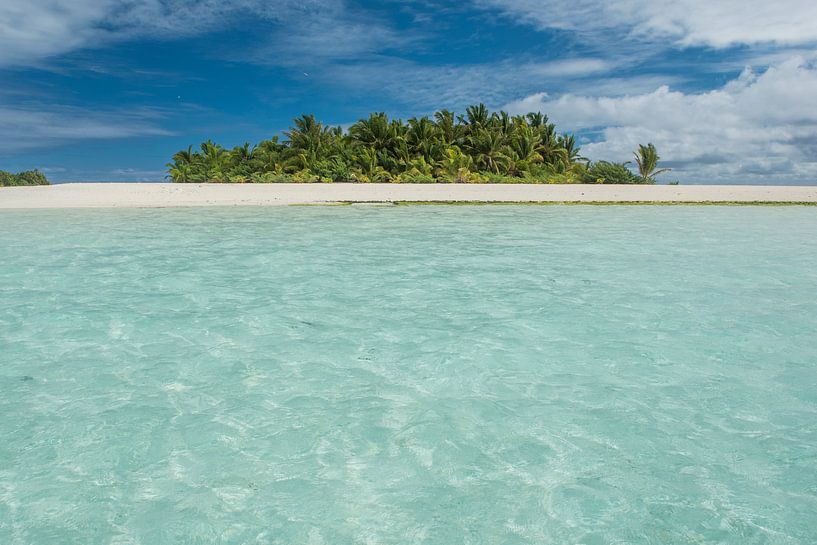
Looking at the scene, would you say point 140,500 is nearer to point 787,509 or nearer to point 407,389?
point 407,389

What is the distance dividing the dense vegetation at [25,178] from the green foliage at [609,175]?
55.8 metres

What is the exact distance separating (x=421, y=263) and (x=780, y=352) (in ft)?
19.9

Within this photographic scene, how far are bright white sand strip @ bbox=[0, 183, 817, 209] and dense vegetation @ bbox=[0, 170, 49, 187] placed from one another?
37.9 m

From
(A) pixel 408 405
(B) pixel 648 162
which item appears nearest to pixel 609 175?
(B) pixel 648 162

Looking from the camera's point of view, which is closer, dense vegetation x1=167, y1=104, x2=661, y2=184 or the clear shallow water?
the clear shallow water

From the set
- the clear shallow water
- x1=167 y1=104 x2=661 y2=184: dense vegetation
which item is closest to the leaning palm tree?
x1=167 y1=104 x2=661 y2=184: dense vegetation

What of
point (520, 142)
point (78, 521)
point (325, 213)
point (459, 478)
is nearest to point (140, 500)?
point (78, 521)

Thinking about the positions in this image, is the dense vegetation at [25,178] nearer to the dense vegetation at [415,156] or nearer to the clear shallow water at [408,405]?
the dense vegetation at [415,156]

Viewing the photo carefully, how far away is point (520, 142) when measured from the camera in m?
41.1

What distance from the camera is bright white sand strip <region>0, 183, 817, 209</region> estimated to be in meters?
27.4

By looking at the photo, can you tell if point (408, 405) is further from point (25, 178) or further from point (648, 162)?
point (25, 178)

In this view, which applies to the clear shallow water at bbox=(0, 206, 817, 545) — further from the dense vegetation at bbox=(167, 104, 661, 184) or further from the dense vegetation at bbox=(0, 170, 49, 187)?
the dense vegetation at bbox=(0, 170, 49, 187)

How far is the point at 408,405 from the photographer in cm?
440

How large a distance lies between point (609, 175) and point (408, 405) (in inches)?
1562
